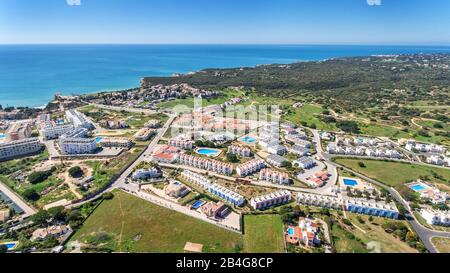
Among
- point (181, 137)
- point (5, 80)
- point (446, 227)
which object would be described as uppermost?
point (5, 80)

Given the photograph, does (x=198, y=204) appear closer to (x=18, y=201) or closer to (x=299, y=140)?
(x=18, y=201)

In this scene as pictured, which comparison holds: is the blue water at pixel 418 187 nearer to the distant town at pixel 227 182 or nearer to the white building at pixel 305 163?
the distant town at pixel 227 182

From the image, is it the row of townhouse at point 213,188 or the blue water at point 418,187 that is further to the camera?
the blue water at point 418,187

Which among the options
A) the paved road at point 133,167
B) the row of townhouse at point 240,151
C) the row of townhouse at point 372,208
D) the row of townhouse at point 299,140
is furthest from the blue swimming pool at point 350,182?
the paved road at point 133,167

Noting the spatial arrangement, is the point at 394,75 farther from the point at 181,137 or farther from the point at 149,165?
the point at 149,165

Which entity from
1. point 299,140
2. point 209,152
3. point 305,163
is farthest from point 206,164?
point 299,140
